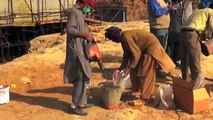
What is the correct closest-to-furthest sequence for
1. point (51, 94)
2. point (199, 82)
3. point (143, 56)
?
point (199, 82), point (143, 56), point (51, 94)

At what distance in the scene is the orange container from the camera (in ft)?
Answer: 21.0

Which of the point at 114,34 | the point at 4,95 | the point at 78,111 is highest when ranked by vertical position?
the point at 114,34

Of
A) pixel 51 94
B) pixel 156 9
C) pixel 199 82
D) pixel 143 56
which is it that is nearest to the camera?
pixel 199 82

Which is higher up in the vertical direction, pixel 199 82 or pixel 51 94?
pixel 199 82

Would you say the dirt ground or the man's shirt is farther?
the man's shirt

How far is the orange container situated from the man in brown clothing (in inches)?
19.9

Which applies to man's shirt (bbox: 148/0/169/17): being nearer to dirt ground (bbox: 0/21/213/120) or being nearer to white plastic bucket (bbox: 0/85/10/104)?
dirt ground (bbox: 0/21/213/120)

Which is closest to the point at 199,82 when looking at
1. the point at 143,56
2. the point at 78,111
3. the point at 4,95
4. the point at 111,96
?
the point at 143,56

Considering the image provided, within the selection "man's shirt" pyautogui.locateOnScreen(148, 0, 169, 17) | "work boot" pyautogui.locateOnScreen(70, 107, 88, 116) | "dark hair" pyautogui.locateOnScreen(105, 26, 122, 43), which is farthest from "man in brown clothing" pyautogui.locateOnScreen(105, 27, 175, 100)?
"man's shirt" pyautogui.locateOnScreen(148, 0, 169, 17)

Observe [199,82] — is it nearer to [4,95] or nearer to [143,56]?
[143,56]

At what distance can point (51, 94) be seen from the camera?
7516 mm

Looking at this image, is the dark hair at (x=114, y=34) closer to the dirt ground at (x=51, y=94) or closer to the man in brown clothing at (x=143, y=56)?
the man in brown clothing at (x=143, y=56)

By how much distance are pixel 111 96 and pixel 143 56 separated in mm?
946

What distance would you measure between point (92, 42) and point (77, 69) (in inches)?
18.8
